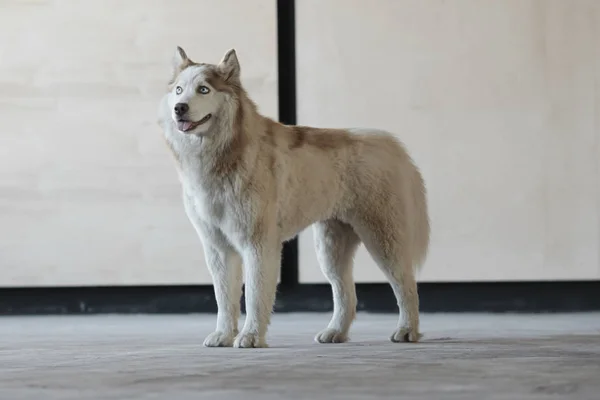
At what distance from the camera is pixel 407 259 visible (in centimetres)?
360

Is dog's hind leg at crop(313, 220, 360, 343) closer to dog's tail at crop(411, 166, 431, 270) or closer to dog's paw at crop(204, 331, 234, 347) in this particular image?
dog's tail at crop(411, 166, 431, 270)

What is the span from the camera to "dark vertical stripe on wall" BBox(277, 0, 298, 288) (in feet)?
17.6

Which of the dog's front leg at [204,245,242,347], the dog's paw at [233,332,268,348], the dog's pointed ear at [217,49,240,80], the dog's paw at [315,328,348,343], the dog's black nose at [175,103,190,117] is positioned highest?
the dog's pointed ear at [217,49,240,80]

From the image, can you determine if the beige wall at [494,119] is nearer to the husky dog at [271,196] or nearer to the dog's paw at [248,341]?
the husky dog at [271,196]

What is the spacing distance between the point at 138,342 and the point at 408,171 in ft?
4.30

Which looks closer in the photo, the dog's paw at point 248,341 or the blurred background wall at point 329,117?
the dog's paw at point 248,341

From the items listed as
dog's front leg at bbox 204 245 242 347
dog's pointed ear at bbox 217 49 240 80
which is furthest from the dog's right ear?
dog's front leg at bbox 204 245 242 347

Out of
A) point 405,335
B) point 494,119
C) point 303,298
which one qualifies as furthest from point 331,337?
point 494,119

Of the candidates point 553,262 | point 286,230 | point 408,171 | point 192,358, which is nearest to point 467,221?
point 553,262

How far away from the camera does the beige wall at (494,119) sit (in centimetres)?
523

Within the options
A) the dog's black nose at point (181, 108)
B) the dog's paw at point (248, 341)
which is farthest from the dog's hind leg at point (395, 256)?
the dog's black nose at point (181, 108)

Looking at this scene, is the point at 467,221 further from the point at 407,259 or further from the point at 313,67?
the point at 407,259

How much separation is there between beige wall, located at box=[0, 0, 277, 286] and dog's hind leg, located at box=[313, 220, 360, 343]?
176 cm

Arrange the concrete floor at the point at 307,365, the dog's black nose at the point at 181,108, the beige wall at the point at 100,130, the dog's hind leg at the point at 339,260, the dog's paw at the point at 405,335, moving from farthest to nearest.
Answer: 1. the beige wall at the point at 100,130
2. the dog's hind leg at the point at 339,260
3. the dog's paw at the point at 405,335
4. the dog's black nose at the point at 181,108
5. the concrete floor at the point at 307,365
